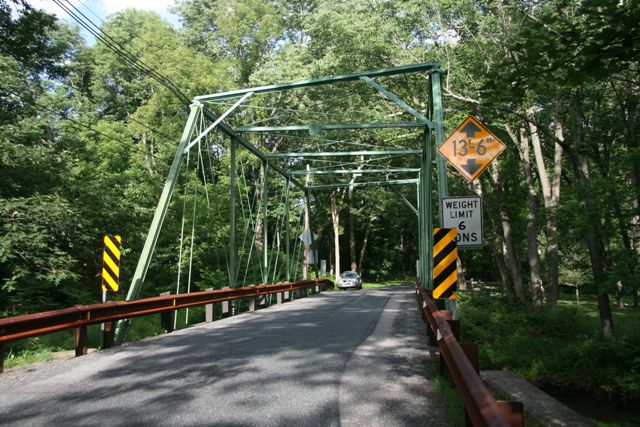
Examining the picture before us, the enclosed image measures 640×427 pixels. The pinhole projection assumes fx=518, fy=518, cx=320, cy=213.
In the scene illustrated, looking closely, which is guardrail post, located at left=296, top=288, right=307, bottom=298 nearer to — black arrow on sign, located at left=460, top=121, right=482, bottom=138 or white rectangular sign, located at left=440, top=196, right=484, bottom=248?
white rectangular sign, located at left=440, top=196, right=484, bottom=248

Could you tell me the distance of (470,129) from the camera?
791 cm

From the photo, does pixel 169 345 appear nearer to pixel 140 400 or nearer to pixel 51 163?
pixel 140 400

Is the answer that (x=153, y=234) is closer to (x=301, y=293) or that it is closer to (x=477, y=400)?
(x=477, y=400)

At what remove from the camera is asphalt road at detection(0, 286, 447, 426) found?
4320 millimetres

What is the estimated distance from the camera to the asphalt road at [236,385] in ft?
14.2

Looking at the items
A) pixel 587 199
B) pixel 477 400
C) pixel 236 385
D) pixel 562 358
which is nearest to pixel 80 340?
pixel 236 385

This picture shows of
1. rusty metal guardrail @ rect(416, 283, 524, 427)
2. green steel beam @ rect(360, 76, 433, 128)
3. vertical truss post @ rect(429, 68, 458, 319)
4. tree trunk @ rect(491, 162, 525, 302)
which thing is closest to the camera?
rusty metal guardrail @ rect(416, 283, 524, 427)

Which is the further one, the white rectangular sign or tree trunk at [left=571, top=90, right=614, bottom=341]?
tree trunk at [left=571, top=90, right=614, bottom=341]

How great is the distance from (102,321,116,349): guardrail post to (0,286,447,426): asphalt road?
432 millimetres

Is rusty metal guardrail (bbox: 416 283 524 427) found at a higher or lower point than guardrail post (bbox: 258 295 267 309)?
higher

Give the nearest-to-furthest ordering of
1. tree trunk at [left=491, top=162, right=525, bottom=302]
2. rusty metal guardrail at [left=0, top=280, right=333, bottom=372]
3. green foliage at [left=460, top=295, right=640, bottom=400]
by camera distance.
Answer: rusty metal guardrail at [left=0, top=280, right=333, bottom=372] → green foliage at [left=460, top=295, right=640, bottom=400] → tree trunk at [left=491, top=162, right=525, bottom=302]

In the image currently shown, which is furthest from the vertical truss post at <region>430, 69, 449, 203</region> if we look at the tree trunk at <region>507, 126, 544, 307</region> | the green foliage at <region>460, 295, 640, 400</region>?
the tree trunk at <region>507, 126, 544, 307</region>

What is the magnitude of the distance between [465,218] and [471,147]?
3.66 ft

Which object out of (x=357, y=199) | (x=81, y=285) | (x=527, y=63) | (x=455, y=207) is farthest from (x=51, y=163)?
(x=357, y=199)
